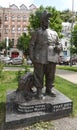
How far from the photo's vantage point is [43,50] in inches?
253

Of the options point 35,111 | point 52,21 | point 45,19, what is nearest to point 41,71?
point 35,111

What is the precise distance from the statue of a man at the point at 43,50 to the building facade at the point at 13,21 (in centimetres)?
5624

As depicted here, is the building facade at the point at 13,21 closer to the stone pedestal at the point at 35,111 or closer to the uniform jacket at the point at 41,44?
the uniform jacket at the point at 41,44

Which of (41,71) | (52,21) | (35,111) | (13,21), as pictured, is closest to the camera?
(35,111)

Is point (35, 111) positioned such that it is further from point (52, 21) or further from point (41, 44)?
point (52, 21)

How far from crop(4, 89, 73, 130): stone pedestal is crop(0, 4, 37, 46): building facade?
56.6 metres

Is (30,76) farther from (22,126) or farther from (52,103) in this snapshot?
(22,126)

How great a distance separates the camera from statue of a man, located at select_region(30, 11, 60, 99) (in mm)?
6395

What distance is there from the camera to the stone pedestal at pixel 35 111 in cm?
571

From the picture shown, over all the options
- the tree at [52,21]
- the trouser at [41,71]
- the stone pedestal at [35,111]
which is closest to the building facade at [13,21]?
the tree at [52,21]

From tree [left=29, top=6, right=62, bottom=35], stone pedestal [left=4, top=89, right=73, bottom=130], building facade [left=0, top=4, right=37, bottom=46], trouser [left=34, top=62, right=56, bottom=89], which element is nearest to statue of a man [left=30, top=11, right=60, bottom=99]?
trouser [left=34, top=62, right=56, bottom=89]

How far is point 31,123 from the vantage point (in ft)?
19.2

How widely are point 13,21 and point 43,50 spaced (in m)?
58.0

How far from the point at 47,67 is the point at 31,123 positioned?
156cm
